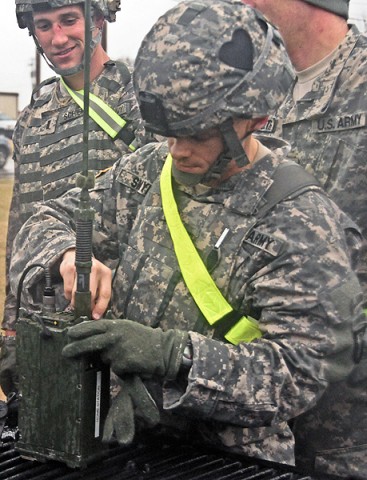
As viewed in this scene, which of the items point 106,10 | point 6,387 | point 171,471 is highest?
point 106,10

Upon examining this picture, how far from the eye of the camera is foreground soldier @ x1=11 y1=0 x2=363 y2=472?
2.22 meters

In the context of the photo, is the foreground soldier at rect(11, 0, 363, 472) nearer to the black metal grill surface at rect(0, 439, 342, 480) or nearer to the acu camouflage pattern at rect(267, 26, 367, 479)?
the black metal grill surface at rect(0, 439, 342, 480)

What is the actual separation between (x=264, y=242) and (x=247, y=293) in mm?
138

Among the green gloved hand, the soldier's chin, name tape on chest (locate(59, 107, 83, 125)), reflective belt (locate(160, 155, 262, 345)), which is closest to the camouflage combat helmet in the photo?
the soldier's chin

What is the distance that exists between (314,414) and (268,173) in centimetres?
94

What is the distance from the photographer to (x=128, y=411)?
2.11m

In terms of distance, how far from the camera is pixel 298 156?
131 inches

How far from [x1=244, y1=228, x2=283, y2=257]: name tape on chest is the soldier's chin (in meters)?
0.21

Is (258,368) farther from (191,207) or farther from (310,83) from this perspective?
(310,83)

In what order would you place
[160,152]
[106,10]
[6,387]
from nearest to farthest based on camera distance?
[160,152] → [6,387] → [106,10]

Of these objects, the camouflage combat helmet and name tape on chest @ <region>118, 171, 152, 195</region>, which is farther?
name tape on chest @ <region>118, 171, 152, 195</region>

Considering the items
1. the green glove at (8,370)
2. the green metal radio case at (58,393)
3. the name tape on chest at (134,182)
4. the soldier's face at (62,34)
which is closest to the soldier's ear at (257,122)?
the name tape on chest at (134,182)

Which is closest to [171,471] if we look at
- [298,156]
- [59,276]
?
[59,276]

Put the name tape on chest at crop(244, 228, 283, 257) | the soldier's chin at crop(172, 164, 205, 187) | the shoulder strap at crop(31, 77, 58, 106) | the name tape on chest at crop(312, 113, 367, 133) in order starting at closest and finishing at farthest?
the name tape on chest at crop(244, 228, 283, 257), the soldier's chin at crop(172, 164, 205, 187), the name tape on chest at crop(312, 113, 367, 133), the shoulder strap at crop(31, 77, 58, 106)
